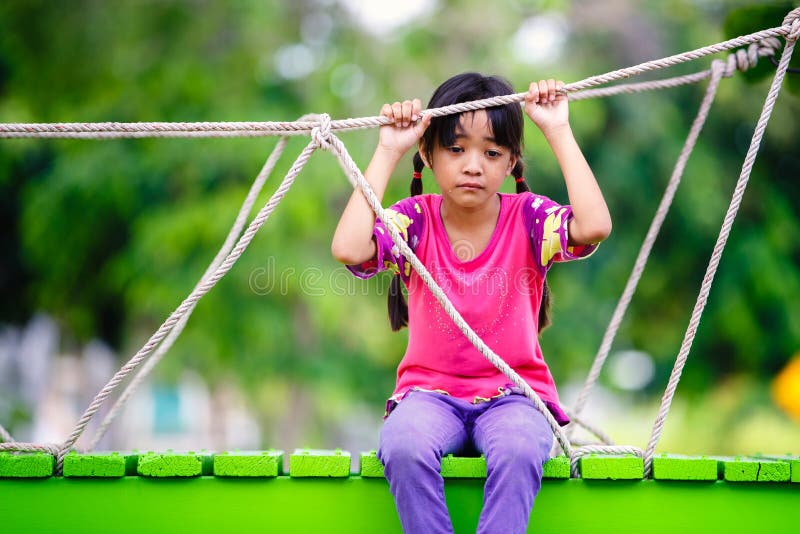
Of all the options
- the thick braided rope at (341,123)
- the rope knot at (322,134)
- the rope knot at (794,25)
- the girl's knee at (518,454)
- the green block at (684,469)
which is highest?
the rope knot at (794,25)

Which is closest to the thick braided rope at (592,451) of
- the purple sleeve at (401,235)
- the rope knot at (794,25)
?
the purple sleeve at (401,235)

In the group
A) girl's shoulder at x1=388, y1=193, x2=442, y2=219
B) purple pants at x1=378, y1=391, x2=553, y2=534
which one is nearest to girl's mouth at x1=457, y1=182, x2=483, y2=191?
girl's shoulder at x1=388, y1=193, x2=442, y2=219

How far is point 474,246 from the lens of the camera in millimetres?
1820

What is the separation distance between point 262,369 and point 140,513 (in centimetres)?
359

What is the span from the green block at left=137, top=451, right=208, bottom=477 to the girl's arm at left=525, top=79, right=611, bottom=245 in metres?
0.87

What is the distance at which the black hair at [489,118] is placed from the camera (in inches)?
68.6

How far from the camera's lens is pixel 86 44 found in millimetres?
5035

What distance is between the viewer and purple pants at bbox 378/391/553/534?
1.43 metres

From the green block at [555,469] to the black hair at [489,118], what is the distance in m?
0.45

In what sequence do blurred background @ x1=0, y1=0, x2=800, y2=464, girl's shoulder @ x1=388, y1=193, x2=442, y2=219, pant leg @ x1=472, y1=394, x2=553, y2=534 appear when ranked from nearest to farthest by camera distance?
pant leg @ x1=472, y1=394, x2=553, y2=534 < girl's shoulder @ x1=388, y1=193, x2=442, y2=219 < blurred background @ x1=0, y1=0, x2=800, y2=464

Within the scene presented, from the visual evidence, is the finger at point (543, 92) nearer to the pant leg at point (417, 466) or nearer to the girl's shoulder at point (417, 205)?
the girl's shoulder at point (417, 205)

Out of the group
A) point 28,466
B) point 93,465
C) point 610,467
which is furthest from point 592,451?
point 28,466

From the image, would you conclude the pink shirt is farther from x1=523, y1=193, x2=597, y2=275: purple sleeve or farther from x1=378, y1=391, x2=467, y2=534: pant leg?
x1=378, y1=391, x2=467, y2=534: pant leg

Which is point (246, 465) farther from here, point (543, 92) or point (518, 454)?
point (543, 92)
